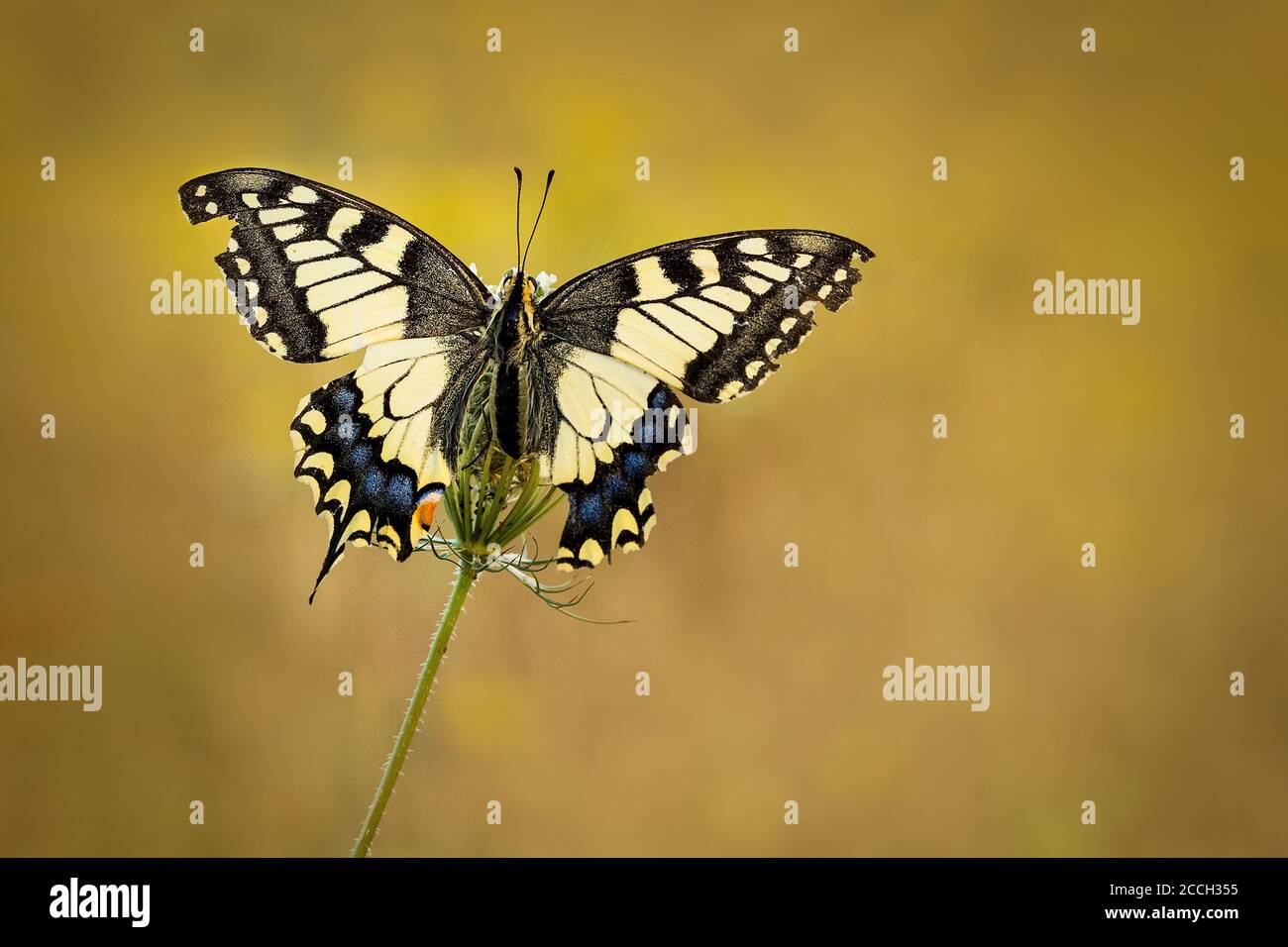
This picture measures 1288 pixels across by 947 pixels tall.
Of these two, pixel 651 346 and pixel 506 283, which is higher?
pixel 506 283

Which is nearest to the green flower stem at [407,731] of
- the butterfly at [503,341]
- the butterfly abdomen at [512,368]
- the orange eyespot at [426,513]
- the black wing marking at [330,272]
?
the orange eyespot at [426,513]

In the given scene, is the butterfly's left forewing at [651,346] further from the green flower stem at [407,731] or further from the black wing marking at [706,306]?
the green flower stem at [407,731]

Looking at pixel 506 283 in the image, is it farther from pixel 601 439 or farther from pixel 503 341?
pixel 601 439

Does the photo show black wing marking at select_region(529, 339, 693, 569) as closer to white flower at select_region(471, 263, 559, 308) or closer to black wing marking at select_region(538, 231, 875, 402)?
black wing marking at select_region(538, 231, 875, 402)

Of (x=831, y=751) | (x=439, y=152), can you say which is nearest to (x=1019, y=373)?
(x=831, y=751)

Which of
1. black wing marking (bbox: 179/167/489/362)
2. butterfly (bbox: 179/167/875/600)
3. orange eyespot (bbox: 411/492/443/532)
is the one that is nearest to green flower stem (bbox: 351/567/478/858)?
orange eyespot (bbox: 411/492/443/532)

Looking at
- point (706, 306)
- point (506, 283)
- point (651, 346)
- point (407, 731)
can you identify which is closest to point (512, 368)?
point (506, 283)

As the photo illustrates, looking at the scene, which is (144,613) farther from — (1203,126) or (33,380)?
(1203,126)

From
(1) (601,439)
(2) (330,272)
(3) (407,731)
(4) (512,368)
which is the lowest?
(3) (407,731)
